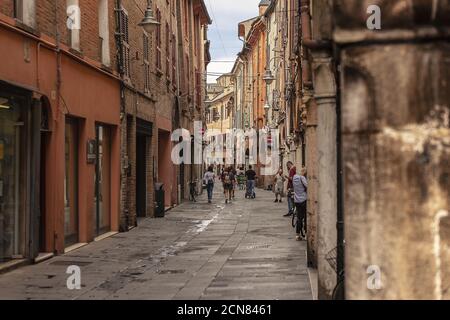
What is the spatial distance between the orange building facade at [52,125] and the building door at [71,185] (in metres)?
0.02

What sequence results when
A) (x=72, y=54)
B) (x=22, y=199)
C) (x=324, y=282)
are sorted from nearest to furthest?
(x=324, y=282), (x=22, y=199), (x=72, y=54)

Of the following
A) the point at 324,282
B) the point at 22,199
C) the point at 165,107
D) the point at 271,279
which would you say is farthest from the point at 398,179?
the point at 165,107

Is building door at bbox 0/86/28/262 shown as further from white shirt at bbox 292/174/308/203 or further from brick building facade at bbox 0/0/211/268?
white shirt at bbox 292/174/308/203

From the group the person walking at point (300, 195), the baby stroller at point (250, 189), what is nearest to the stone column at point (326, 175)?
the person walking at point (300, 195)

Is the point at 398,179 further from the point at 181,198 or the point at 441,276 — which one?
the point at 181,198

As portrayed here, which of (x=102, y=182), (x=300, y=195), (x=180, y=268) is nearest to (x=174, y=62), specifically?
(x=102, y=182)

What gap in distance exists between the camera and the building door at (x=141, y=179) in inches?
904

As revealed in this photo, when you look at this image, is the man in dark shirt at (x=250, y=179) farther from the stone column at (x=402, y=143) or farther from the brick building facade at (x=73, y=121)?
the stone column at (x=402, y=143)

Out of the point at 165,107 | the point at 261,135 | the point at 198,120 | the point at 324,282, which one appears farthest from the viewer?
the point at 261,135

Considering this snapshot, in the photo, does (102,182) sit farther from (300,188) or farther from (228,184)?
(228,184)

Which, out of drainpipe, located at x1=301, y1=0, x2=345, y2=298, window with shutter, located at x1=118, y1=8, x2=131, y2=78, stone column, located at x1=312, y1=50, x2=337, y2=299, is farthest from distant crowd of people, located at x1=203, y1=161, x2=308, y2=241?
stone column, located at x1=312, y1=50, x2=337, y2=299

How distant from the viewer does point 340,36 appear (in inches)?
140

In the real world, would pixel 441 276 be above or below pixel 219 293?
above
